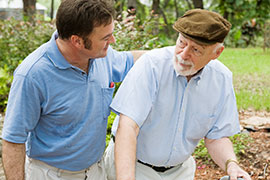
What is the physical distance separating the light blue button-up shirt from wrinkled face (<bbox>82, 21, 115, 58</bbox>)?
0.76 feet

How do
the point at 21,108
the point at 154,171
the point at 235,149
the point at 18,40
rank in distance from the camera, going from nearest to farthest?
the point at 21,108
the point at 154,171
the point at 235,149
the point at 18,40

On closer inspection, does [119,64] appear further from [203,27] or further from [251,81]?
[251,81]

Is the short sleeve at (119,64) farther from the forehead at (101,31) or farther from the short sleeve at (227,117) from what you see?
the short sleeve at (227,117)

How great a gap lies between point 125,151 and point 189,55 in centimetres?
67

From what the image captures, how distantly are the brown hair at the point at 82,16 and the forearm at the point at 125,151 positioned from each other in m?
0.56

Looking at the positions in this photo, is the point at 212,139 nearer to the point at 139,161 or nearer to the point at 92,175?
the point at 139,161

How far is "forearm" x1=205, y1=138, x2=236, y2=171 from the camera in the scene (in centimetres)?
236

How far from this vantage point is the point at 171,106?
220 centimetres

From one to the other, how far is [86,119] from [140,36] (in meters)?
3.85

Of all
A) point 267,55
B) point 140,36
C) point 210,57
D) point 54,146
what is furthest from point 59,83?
point 267,55

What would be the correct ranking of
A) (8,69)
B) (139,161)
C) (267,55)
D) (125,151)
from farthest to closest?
(267,55)
(8,69)
(139,161)
(125,151)

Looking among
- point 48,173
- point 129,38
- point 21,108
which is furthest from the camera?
point 129,38

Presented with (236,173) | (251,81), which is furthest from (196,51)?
(251,81)

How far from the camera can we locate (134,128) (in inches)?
80.8
